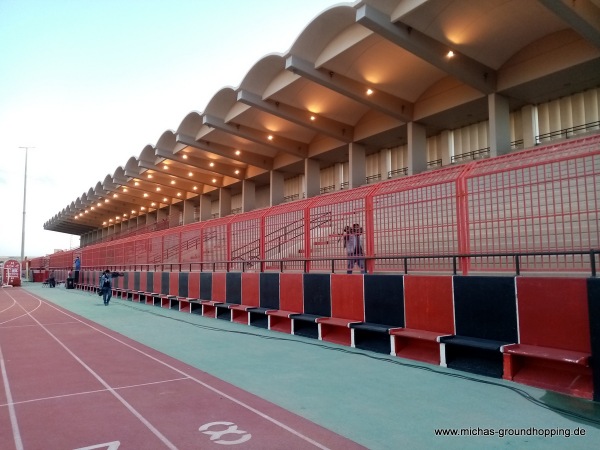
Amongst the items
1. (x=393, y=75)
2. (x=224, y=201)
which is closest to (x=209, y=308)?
(x=393, y=75)

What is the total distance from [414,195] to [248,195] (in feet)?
100

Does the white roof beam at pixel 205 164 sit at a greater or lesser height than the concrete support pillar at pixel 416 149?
greater

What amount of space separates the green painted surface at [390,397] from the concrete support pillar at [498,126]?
14484 mm

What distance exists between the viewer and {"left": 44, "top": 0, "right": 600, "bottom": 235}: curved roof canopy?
1623 centimetres

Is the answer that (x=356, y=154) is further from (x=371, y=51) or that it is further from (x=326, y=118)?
(x=371, y=51)

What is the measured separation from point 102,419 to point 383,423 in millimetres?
3085

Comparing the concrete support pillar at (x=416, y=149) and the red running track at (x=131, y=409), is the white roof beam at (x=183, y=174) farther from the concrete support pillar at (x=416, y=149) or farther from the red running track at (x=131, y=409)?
the red running track at (x=131, y=409)

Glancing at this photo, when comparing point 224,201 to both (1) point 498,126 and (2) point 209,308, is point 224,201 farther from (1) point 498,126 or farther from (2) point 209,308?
(1) point 498,126

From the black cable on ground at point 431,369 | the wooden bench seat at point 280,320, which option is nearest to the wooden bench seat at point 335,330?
the black cable on ground at point 431,369

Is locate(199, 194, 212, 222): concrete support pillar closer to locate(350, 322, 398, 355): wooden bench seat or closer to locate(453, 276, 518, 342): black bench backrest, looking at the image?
locate(350, 322, 398, 355): wooden bench seat

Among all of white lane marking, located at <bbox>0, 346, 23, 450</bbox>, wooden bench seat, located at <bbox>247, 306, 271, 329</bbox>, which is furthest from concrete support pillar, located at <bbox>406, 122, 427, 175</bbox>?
white lane marking, located at <bbox>0, 346, 23, 450</bbox>

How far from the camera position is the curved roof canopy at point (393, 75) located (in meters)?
16.2

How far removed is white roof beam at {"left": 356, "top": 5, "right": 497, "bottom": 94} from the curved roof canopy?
0.14ft

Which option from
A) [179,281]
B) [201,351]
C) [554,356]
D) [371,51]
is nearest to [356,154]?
[371,51]
